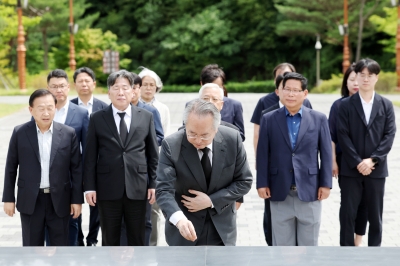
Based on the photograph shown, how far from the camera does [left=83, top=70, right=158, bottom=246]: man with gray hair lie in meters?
5.05

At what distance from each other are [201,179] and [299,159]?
4.25 ft

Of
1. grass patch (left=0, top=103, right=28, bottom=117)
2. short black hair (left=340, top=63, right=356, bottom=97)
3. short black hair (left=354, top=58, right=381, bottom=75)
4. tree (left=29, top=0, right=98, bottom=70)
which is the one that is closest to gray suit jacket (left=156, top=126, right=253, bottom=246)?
short black hair (left=354, top=58, right=381, bottom=75)

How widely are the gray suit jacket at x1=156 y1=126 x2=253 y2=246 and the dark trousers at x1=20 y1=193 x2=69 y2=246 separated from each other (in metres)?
1.42

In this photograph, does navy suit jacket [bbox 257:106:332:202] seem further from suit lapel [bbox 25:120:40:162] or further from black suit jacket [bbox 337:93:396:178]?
suit lapel [bbox 25:120:40:162]

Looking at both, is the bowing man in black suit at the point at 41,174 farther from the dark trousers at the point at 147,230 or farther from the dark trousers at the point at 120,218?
the dark trousers at the point at 147,230

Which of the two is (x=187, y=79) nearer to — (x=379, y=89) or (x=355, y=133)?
(x=379, y=89)

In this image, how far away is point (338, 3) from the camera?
144 ft

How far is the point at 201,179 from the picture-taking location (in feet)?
12.2

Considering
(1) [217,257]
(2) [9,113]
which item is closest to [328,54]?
(2) [9,113]

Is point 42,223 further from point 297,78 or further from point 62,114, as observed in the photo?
point 297,78

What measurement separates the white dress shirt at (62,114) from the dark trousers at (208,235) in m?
2.28

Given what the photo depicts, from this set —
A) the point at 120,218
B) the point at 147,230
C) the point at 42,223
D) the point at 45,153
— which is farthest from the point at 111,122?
the point at 147,230

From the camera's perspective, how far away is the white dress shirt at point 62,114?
222 inches

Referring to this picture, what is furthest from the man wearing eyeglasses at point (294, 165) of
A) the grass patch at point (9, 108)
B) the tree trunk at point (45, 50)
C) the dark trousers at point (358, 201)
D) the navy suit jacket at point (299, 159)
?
the tree trunk at point (45, 50)
